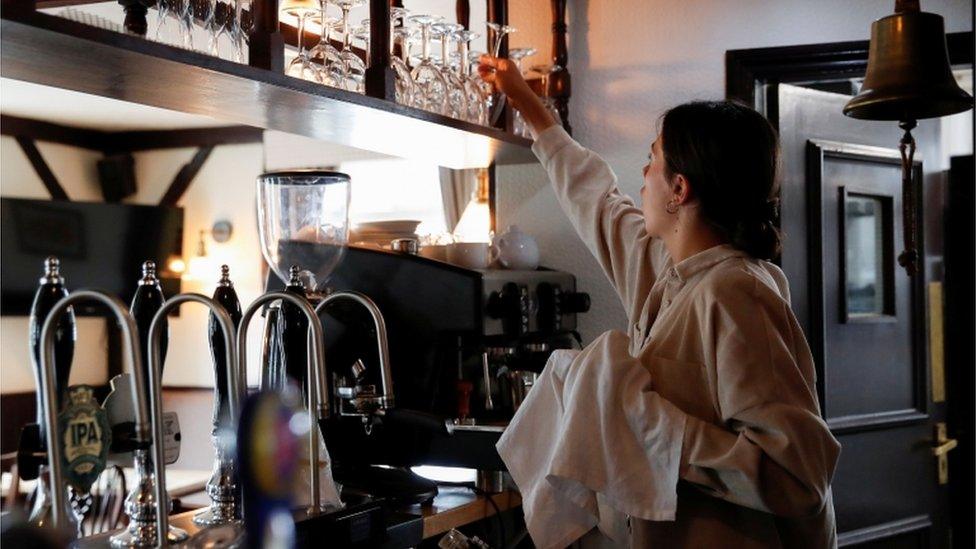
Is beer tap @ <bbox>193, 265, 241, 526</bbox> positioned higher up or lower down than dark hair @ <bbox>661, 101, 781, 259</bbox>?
lower down

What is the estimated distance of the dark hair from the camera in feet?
5.95

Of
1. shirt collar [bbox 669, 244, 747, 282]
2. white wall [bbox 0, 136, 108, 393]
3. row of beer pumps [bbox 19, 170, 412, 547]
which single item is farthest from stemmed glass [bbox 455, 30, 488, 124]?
white wall [bbox 0, 136, 108, 393]

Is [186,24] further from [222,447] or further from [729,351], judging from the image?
[729,351]

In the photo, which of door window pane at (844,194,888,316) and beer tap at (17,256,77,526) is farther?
door window pane at (844,194,888,316)

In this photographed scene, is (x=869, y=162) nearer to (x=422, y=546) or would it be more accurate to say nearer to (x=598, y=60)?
(x=598, y=60)

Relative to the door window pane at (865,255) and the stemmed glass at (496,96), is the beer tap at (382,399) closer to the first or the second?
the stemmed glass at (496,96)

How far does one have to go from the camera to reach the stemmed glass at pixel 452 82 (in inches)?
98.3

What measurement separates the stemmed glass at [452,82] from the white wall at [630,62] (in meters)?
0.65

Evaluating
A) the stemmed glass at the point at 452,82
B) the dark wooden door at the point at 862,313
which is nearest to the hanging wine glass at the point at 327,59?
the stemmed glass at the point at 452,82

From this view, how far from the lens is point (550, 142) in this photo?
255 cm

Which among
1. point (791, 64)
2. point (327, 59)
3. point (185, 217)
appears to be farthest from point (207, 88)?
point (185, 217)

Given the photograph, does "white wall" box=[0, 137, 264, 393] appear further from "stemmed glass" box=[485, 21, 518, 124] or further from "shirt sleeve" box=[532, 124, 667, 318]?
"shirt sleeve" box=[532, 124, 667, 318]

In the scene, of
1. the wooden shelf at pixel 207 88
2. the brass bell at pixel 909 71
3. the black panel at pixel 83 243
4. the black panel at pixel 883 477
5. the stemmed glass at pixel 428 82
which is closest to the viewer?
the wooden shelf at pixel 207 88

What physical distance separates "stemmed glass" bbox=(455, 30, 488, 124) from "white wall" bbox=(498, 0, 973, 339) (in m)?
0.55
